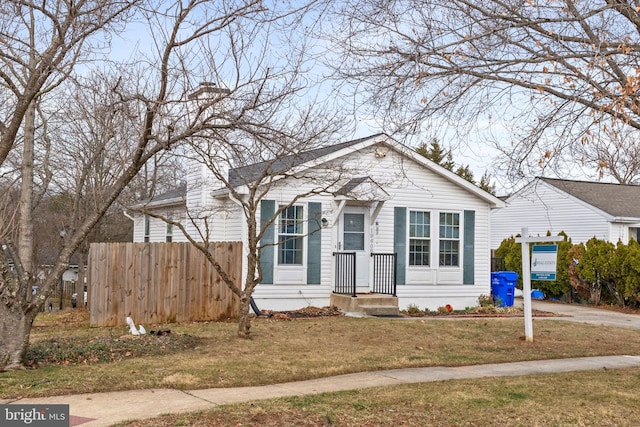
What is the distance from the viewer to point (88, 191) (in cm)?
1956

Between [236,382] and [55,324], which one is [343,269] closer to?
[55,324]

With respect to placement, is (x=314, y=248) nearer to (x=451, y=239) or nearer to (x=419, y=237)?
(x=419, y=237)

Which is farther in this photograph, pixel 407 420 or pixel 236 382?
pixel 236 382

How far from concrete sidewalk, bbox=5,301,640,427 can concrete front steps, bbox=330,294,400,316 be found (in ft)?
18.5

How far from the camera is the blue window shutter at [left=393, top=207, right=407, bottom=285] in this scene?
1733 cm

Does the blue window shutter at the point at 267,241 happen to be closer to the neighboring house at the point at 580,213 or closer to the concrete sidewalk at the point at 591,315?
Answer: the concrete sidewalk at the point at 591,315

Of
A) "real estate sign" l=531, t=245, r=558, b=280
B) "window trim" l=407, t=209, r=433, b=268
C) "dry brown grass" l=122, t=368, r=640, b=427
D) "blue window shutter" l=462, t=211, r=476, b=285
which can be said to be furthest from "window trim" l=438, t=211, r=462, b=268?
"dry brown grass" l=122, t=368, r=640, b=427

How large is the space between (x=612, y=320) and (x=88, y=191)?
14612mm

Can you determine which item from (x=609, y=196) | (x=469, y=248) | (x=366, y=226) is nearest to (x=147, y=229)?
(x=366, y=226)

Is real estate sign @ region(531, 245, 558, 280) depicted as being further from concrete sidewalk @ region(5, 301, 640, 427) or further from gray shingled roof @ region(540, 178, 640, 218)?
gray shingled roof @ region(540, 178, 640, 218)

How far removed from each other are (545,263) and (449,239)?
221 inches

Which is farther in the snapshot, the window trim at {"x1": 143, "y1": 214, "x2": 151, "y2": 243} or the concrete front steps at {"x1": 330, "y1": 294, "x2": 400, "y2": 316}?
the window trim at {"x1": 143, "y1": 214, "x2": 151, "y2": 243}

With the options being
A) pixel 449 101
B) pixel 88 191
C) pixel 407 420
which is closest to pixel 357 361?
pixel 407 420

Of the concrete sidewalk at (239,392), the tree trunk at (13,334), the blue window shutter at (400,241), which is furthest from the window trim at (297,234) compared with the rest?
the tree trunk at (13,334)
